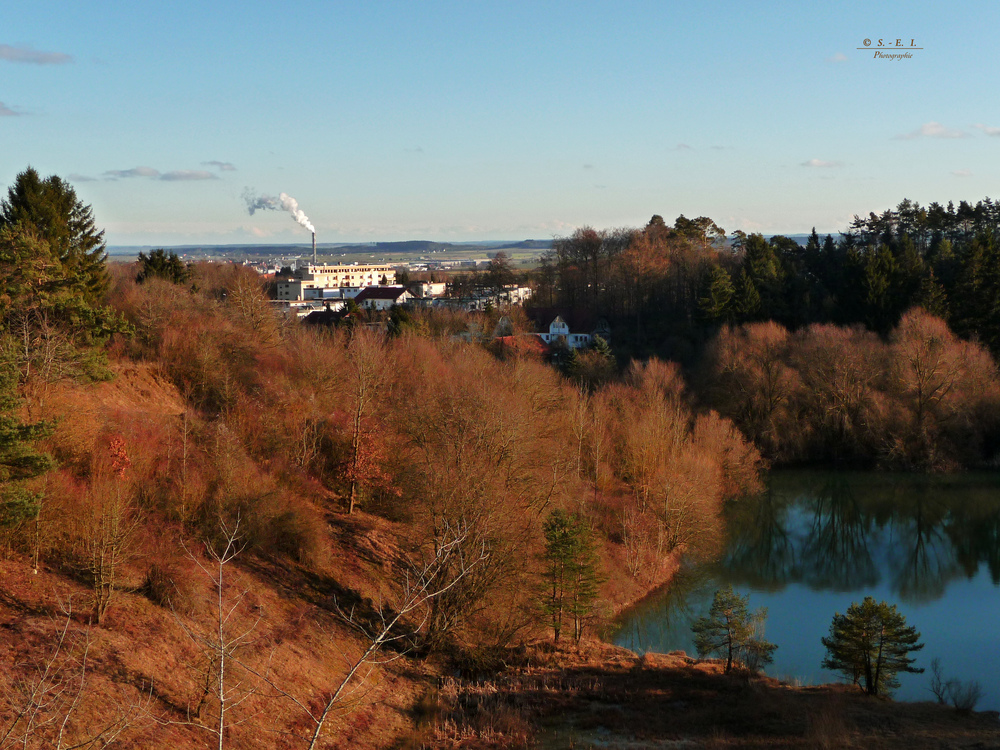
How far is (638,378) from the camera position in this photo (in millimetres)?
35969

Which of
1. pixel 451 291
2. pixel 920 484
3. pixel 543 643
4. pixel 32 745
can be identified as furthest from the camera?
pixel 451 291

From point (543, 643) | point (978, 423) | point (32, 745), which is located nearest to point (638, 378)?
point (978, 423)

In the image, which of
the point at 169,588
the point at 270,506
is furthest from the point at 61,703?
the point at 270,506

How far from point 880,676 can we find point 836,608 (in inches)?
255

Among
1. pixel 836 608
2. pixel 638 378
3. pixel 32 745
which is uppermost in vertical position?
pixel 638 378

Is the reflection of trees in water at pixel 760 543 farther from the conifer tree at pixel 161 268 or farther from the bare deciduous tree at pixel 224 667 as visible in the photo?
the conifer tree at pixel 161 268

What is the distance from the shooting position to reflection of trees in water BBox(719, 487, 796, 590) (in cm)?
2516

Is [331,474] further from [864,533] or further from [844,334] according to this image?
Result: [844,334]

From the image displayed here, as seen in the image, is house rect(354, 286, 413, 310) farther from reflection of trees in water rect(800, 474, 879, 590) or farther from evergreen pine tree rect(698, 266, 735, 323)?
reflection of trees in water rect(800, 474, 879, 590)

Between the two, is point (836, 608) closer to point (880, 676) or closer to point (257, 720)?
point (880, 676)

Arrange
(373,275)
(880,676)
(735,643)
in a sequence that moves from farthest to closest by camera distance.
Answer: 1. (373,275)
2. (735,643)
3. (880,676)

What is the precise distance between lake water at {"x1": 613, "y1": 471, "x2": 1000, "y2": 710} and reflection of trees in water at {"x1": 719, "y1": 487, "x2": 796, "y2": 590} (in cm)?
4

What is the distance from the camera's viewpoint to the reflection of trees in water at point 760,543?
2516 cm

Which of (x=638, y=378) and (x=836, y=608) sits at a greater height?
(x=638, y=378)
